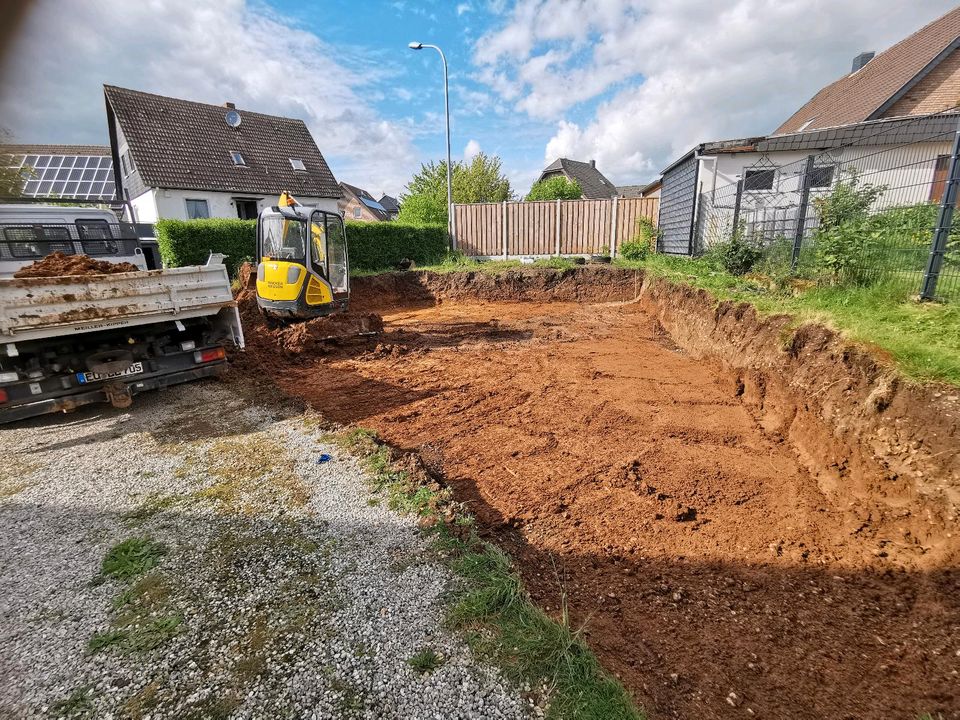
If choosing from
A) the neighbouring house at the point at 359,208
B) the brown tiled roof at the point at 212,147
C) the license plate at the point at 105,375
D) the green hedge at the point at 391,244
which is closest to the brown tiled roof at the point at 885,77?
the green hedge at the point at 391,244

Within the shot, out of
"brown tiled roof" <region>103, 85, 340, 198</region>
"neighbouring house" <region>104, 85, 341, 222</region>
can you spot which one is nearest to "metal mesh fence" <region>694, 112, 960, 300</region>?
"neighbouring house" <region>104, 85, 341, 222</region>

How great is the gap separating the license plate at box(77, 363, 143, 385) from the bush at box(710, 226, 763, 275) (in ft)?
29.7

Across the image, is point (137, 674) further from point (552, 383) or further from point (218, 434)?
point (552, 383)

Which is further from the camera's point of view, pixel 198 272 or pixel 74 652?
pixel 198 272

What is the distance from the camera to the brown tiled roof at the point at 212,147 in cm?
1842

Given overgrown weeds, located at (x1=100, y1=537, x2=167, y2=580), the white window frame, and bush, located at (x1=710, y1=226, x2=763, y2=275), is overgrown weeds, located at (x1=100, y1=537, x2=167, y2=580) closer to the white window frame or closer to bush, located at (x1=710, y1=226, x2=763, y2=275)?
bush, located at (x1=710, y1=226, x2=763, y2=275)

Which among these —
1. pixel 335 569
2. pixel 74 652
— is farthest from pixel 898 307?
pixel 74 652

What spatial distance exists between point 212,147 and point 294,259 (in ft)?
54.4

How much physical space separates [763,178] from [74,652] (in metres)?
15.3

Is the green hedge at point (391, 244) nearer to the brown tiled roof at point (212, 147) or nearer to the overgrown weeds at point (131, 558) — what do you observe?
the brown tiled roof at point (212, 147)

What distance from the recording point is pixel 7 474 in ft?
13.8

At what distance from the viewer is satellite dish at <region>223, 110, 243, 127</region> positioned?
21875 mm

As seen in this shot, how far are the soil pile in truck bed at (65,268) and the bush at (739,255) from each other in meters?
9.14

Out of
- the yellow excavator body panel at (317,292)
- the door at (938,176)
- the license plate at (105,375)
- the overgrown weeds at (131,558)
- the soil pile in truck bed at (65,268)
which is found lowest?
the overgrown weeds at (131,558)
